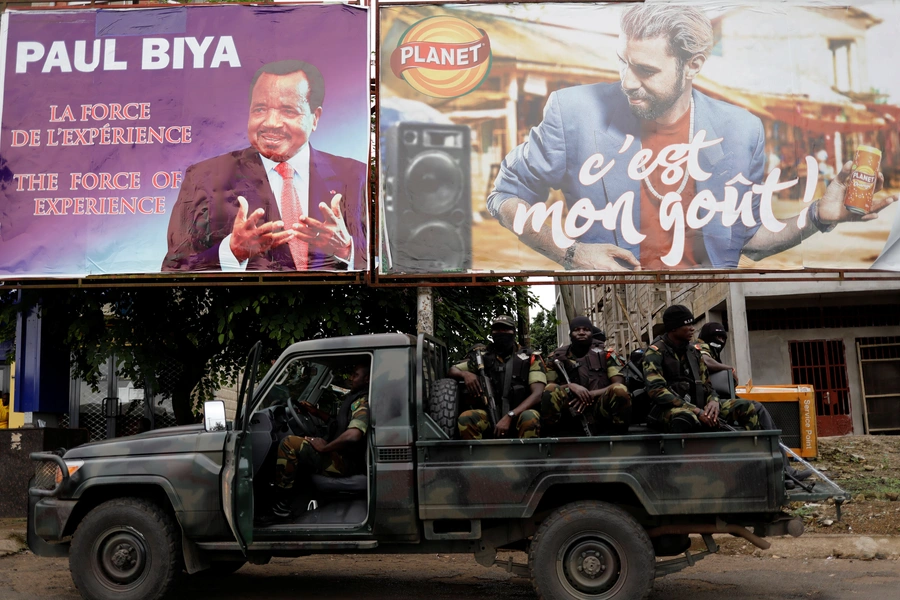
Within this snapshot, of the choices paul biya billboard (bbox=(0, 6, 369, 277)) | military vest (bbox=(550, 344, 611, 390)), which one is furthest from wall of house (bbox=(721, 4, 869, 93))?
military vest (bbox=(550, 344, 611, 390))

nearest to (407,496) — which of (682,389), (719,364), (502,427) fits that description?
(502,427)

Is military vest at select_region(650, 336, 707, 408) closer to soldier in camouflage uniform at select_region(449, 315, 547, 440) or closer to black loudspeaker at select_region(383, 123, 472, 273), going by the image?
soldier in camouflage uniform at select_region(449, 315, 547, 440)

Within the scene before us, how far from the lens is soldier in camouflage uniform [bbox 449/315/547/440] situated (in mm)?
6078

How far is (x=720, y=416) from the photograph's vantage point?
6.27 m

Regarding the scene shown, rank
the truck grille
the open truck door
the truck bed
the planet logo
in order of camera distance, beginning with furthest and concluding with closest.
A: the planet logo → the truck grille → the open truck door → the truck bed

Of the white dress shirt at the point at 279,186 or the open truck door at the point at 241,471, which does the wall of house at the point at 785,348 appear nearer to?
the white dress shirt at the point at 279,186

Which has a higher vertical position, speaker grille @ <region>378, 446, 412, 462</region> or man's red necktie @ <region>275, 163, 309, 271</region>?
man's red necktie @ <region>275, 163, 309, 271</region>

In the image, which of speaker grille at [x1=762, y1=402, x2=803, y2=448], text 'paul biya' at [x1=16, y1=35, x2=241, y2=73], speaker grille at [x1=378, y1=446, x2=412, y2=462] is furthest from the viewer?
speaker grille at [x1=762, y1=402, x2=803, y2=448]

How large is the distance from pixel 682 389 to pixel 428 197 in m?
4.39

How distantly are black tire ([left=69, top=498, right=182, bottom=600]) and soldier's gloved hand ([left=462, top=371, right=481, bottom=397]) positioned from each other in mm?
2308

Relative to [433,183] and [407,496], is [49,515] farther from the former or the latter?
[433,183]

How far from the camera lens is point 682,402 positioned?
604 centimetres

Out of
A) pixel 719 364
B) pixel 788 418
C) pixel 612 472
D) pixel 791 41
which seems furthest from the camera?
pixel 788 418

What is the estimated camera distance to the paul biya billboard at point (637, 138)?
9.76 metres
